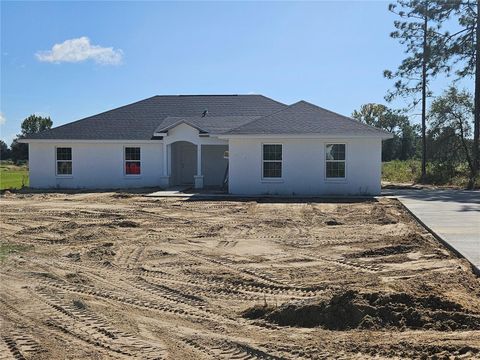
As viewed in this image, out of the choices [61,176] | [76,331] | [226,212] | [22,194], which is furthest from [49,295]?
[61,176]

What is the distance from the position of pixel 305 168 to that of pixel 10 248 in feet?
46.5

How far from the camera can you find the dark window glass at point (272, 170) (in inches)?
849

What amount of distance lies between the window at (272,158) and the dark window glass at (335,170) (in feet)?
6.91

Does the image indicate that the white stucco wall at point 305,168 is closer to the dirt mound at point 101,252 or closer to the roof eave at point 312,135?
the roof eave at point 312,135

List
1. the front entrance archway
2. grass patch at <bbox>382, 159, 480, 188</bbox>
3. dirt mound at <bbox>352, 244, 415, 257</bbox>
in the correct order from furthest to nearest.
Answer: grass patch at <bbox>382, 159, 480, 188</bbox>
the front entrance archway
dirt mound at <bbox>352, 244, 415, 257</bbox>

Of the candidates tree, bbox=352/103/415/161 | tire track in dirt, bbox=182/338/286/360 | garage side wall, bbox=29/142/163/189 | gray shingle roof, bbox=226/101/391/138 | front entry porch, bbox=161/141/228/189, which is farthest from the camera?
tree, bbox=352/103/415/161

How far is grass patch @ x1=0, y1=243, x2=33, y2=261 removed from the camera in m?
8.66

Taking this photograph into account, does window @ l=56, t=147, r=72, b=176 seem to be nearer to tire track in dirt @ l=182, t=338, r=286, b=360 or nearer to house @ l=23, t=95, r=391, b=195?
house @ l=23, t=95, r=391, b=195

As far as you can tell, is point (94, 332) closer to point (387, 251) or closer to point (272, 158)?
point (387, 251)

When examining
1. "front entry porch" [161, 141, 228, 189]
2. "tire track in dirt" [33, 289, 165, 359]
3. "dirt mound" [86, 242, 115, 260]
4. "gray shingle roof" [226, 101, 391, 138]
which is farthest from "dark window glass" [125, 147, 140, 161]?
"tire track in dirt" [33, 289, 165, 359]

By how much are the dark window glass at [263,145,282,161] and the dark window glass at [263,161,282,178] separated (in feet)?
0.84

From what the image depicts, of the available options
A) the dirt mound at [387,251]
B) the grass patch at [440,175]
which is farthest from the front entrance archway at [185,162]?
the dirt mound at [387,251]

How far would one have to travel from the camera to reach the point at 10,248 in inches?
362

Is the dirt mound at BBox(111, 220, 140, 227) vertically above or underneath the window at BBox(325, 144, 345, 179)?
underneath
